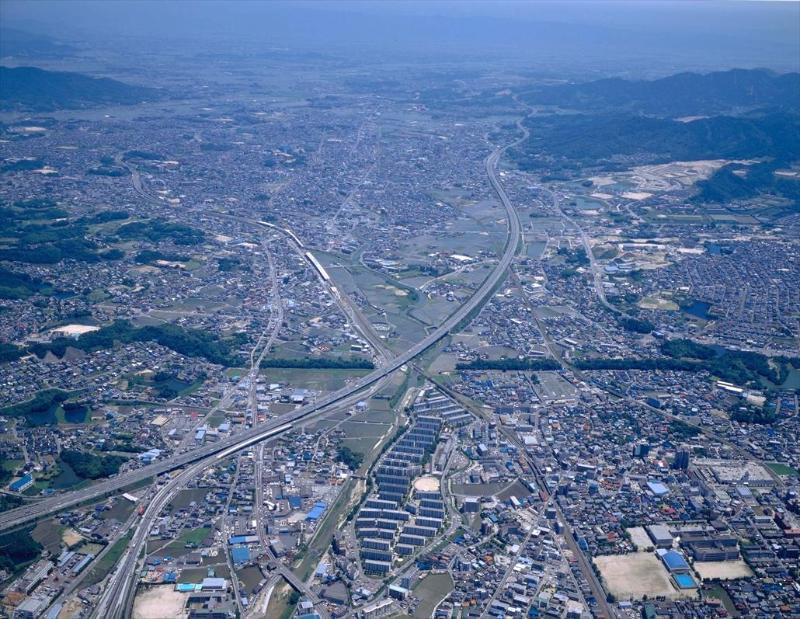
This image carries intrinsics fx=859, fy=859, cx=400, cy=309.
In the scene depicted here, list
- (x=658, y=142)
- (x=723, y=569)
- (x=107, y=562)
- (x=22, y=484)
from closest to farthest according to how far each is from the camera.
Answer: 1. (x=107, y=562)
2. (x=723, y=569)
3. (x=22, y=484)
4. (x=658, y=142)

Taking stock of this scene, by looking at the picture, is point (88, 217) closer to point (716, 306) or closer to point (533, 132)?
point (716, 306)

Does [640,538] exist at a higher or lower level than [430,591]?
higher

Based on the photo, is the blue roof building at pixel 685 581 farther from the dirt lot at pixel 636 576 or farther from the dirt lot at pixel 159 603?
the dirt lot at pixel 159 603

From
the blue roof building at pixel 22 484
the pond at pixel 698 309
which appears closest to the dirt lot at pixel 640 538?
the blue roof building at pixel 22 484

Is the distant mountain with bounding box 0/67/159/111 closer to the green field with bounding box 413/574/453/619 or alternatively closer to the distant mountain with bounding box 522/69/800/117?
the distant mountain with bounding box 522/69/800/117

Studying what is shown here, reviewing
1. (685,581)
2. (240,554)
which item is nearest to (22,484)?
(240,554)

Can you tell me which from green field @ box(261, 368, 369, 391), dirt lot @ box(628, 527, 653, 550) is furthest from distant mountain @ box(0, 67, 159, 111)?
dirt lot @ box(628, 527, 653, 550)

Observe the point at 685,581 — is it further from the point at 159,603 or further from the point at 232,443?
the point at 232,443
